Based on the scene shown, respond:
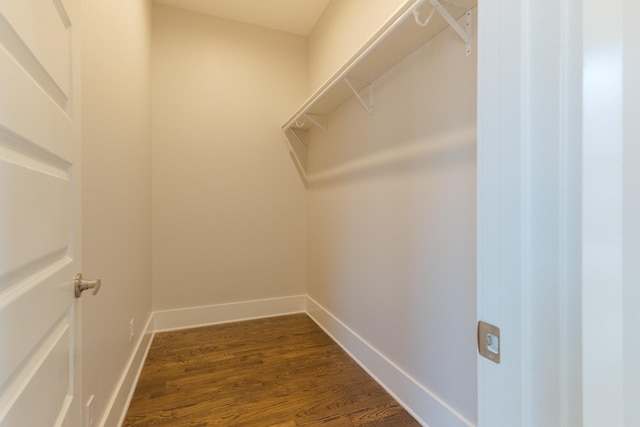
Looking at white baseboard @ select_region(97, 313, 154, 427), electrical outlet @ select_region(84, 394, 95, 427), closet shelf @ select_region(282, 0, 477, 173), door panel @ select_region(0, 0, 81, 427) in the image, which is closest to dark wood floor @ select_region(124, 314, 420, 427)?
white baseboard @ select_region(97, 313, 154, 427)

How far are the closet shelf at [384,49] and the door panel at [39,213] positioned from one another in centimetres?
116

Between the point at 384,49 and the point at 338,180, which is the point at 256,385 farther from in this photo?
the point at 384,49

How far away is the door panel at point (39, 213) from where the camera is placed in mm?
465

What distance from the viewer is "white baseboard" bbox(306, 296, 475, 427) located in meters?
1.40

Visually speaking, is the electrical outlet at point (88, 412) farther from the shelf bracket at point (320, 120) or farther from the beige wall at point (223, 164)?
the shelf bracket at point (320, 120)

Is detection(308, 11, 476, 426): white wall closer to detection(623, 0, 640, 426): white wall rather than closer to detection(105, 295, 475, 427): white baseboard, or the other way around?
detection(105, 295, 475, 427): white baseboard

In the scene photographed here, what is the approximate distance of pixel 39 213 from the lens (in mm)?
585

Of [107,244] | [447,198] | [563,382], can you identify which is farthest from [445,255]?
[107,244]

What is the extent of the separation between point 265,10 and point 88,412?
3.09 m

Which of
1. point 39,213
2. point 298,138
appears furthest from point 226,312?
point 39,213

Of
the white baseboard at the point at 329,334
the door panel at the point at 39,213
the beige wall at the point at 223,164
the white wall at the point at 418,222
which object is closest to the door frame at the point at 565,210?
the door panel at the point at 39,213

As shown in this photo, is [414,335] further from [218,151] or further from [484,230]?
[218,151]

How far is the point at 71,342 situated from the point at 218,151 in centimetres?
228

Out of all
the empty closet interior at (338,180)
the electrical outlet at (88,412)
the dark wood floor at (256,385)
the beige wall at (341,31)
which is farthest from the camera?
the beige wall at (341,31)
